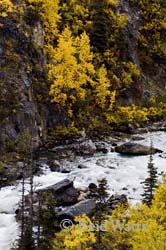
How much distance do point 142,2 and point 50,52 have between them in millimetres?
26742

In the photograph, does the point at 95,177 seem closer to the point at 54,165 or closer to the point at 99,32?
the point at 54,165

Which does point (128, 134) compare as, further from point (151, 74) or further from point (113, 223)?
point (113, 223)

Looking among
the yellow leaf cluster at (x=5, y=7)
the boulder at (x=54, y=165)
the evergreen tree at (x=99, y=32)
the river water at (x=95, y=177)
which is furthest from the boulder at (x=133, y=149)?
the evergreen tree at (x=99, y=32)

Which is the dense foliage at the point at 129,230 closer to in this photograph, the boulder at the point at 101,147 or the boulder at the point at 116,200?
the boulder at the point at 116,200

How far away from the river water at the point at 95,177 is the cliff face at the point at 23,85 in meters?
5.13

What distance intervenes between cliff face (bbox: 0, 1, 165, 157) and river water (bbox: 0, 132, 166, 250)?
16.8 ft

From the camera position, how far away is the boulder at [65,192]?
32250 millimetres

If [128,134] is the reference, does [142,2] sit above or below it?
above

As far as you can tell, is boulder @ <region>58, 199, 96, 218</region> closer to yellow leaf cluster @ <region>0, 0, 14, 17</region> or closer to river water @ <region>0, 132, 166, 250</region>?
river water @ <region>0, 132, 166, 250</region>

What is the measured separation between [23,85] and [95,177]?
45.0 ft

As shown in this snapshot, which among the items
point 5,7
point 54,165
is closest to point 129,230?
point 54,165

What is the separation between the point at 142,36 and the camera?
7231 cm

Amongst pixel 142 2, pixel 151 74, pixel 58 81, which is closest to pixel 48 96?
pixel 58 81

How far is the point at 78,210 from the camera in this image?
29.0 m
